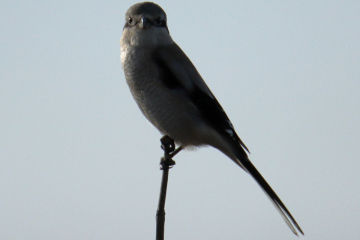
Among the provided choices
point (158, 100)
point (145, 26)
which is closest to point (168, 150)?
point (158, 100)

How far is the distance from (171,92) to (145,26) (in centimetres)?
46

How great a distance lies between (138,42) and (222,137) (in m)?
0.78

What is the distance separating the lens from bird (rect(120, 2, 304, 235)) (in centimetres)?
319

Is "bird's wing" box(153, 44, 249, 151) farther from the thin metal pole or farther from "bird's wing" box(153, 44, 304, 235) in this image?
the thin metal pole

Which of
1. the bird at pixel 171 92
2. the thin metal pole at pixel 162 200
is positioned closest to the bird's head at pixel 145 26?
the bird at pixel 171 92

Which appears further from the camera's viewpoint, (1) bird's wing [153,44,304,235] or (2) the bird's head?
(2) the bird's head

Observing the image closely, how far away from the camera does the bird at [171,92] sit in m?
3.19

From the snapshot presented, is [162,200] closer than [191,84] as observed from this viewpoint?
Yes

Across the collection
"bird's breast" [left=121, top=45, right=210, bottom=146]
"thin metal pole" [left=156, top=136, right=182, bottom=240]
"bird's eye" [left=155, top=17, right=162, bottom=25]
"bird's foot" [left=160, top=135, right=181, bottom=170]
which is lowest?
"thin metal pole" [left=156, top=136, right=182, bottom=240]

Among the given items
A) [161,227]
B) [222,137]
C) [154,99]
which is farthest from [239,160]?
[161,227]

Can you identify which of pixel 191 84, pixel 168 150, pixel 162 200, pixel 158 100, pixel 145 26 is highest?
pixel 145 26

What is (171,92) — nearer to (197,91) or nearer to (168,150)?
(197,91)

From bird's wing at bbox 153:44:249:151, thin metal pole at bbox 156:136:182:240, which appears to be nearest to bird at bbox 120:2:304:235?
bird's wing at bbox 153:44:249:151

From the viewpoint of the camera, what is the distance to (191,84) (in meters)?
3.29
